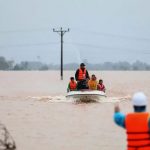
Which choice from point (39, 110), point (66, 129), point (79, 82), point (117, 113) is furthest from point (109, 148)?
point (79, 82)

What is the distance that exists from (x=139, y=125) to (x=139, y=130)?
0.07m

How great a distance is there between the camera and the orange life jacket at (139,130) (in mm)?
7719

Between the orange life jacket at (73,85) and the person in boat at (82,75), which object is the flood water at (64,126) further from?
the person in boat at (82,75)

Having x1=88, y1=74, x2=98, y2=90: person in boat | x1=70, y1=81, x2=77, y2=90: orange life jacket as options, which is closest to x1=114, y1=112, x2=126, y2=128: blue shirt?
x1=88, y1=74, x2=98, y2=90: person in boat

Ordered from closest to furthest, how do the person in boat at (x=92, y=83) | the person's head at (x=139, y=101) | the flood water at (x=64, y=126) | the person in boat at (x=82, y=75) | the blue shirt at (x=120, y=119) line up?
the person's head at (x=139, y=101)
the blue shirt at (x=120, y=119)
the flood water at (x=64, y=126)
the person in boat at (x=82, y=75)
the person in boat at (x=92, y=83)

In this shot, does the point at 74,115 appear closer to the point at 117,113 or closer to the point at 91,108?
the point at 91,108

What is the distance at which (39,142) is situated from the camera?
1527 centimetres

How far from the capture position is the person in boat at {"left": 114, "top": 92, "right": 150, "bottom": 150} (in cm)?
768

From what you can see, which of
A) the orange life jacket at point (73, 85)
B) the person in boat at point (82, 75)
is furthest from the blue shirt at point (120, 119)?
the orange life jacket at point (73, 85)

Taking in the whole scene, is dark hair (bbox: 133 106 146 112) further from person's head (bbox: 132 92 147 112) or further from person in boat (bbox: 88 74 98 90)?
person in boat (bbox: 88 74 98 90)

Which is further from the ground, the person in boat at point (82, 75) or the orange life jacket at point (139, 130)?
the person in boat at point (82, 75)

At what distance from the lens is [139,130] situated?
305 inches

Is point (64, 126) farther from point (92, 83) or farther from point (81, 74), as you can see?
point (92, 83)

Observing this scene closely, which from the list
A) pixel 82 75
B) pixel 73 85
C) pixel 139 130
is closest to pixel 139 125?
pixel 139 130
